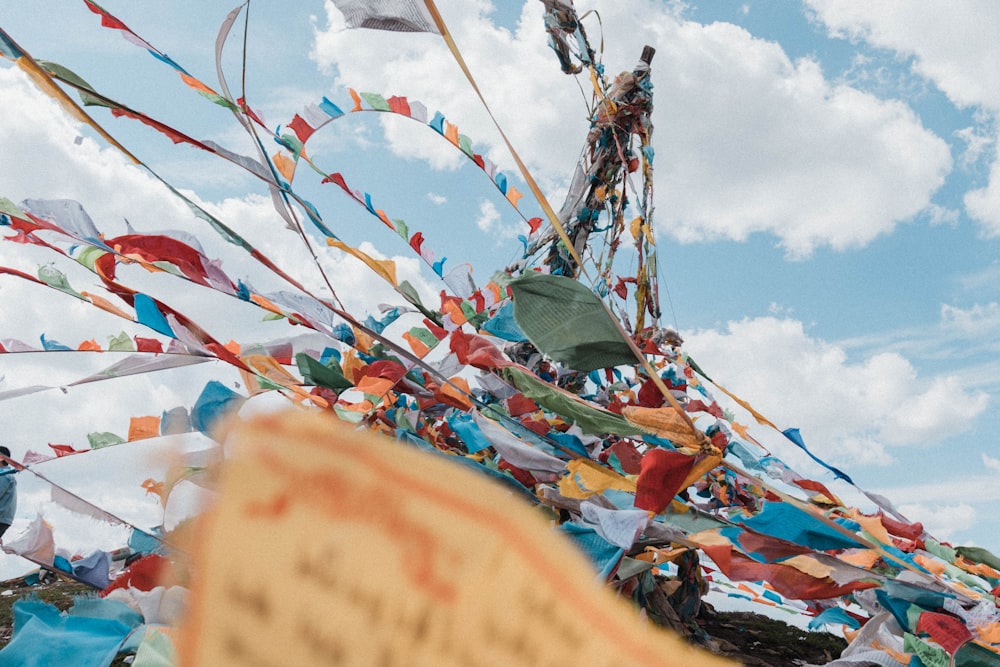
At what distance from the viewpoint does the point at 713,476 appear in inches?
104

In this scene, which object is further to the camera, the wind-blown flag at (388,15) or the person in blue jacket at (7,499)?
the person in blue jacket at (7,499)

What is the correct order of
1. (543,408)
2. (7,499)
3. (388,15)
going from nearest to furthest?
(388,15), (543,408), (7,499)

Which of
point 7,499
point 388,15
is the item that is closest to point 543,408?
point 388,15

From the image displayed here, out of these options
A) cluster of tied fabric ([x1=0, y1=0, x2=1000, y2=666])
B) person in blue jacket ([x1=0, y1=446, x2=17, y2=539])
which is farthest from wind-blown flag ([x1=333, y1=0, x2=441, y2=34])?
person in blue jacket ([x1=0, y1=446, x2=17, y2=539])

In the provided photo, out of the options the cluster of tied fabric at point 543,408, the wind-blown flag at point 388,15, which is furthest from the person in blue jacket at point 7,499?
the wind-blown flag at point 388,15

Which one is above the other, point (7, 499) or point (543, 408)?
point (543, 408)

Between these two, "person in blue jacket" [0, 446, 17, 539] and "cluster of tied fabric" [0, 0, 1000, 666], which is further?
"person in blue jacket" [0, 446, 17, 539]

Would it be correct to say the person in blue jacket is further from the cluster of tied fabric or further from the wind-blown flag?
the wind-blown flag

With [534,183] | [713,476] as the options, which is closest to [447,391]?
[534,183]

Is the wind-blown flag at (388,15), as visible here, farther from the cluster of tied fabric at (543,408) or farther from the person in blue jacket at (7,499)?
the person in blue jacket at (7,499)

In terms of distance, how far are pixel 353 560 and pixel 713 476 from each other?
2352 millimetres

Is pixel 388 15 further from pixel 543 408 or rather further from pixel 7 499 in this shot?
pixel 7 499

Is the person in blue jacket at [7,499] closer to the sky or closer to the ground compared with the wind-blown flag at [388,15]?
closer to the ground

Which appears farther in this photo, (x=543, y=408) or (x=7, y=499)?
A: (x=7, y=499)
